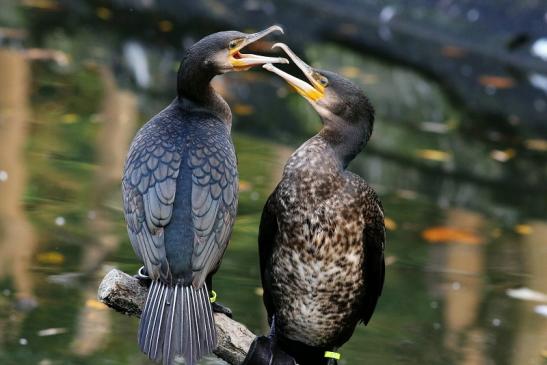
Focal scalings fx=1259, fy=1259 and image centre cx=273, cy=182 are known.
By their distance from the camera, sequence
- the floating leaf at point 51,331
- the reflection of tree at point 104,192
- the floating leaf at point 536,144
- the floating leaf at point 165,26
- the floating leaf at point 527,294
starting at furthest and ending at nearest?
the floating leaf at point 165,26 < the floating leaf at point 536,144 < the floating leaf at point 527,294 < the reflection of tree at point 104,192 < the floating leaf at point 51,331

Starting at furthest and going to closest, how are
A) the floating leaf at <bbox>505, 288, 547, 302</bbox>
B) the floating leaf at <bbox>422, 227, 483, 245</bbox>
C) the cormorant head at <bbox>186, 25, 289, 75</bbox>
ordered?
the floating leaf at <bbox>422, 227, 483, 245</bbox> < the floating leaf at <bbox>505, 288, 547, 302</bbox> < the cormorant head at <bbox>186, 25, 289, 75</bbox>

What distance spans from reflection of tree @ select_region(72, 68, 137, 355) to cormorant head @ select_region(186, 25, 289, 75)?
186 centimetres

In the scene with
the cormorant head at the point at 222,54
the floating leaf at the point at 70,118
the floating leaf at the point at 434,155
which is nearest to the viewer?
the cormorant head at the point at 222,54

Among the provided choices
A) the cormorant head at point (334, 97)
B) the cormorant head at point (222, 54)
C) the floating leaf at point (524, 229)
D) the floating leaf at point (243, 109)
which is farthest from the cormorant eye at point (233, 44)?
the floating leaf at point (243, 109)

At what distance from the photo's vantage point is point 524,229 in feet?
27.1

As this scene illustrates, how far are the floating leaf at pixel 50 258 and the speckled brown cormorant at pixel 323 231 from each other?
96.9 inches

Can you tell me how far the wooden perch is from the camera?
4.55 meters

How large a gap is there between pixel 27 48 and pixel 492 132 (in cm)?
390

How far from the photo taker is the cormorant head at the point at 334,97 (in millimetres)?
4652

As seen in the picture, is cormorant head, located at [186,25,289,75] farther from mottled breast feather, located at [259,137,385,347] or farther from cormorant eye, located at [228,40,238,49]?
mottled breast feather, located at [259,137,385,347]

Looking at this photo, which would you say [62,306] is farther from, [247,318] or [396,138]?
[396,138]

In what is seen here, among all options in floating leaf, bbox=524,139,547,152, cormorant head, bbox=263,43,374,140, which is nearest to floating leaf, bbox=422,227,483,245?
floating leaf, bbox=524,139,547,152

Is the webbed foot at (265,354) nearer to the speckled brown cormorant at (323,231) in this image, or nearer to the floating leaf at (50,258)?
the speckled brown cormorant at (323,231)

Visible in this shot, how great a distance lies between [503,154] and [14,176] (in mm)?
3721
